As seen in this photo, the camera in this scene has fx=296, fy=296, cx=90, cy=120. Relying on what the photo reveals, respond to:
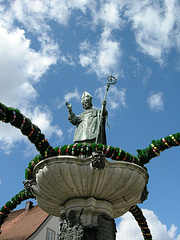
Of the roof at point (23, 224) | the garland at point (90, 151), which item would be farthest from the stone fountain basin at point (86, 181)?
the roof at point (23, 224)

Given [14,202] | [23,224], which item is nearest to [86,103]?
[14,202]

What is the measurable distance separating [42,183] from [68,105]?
2.62 m

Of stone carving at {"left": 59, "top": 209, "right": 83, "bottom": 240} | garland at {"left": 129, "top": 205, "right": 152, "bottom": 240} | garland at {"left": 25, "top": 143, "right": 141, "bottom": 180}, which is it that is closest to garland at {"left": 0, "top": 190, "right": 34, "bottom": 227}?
garland at {"left": 25, "top": 143, "right": 141, "bottom": 180}

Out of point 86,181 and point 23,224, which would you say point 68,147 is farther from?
point 23,224

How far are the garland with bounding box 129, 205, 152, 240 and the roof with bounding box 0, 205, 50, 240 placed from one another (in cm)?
860

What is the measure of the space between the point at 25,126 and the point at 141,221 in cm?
592

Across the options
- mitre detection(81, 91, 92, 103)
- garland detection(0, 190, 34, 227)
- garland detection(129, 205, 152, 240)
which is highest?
mitre detection(81, 91, 92, 103)

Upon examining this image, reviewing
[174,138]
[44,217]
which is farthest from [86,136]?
[44,217]

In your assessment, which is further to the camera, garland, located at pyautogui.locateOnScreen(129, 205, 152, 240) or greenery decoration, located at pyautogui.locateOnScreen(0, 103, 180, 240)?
garland, located at pyautogui.locateOnScreen(129, 205, 152, 240)

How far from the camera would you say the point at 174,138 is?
7.73 m

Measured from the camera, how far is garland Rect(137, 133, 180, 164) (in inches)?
305

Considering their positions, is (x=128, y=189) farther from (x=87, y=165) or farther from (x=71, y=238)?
(x=71, y=238)

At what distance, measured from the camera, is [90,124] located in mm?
8734

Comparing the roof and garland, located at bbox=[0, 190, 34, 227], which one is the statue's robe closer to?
garland, located at bbox=[0, 190, 34, 227]
